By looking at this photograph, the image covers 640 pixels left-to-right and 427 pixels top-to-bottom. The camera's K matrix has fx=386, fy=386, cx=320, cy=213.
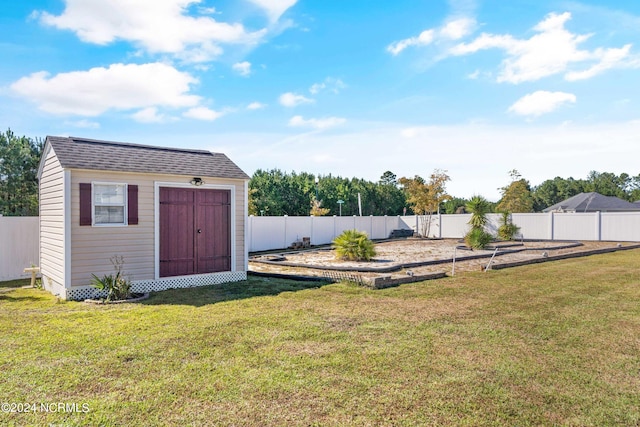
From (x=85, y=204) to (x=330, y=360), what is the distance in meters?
5.84

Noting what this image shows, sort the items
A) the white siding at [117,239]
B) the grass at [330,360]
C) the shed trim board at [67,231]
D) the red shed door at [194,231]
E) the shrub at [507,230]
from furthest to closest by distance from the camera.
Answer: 1. the shrub at [507,230]
2. the red shed door at [194,231]
3. the white siding at [117,239]
4. the shed trim board at [67,231]
5. the grass at [330,360]

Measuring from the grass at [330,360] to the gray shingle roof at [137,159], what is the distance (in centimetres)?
268

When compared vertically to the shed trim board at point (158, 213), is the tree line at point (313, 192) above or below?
above

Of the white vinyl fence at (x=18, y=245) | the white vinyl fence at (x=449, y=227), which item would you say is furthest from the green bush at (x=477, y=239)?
the white vinyl fence at (x=18, y=245)

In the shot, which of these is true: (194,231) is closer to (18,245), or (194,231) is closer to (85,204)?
(85,204)

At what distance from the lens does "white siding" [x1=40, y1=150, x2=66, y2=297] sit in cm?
731

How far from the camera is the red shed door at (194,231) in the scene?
27.0ft

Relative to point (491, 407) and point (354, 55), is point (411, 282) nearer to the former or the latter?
point (491, 407)

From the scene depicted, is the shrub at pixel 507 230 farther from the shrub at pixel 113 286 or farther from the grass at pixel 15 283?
the grass at pixel 15 283

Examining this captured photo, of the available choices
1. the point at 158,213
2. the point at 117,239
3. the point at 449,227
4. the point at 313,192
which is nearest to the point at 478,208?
the point at 449,227

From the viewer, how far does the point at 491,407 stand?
2951 mm

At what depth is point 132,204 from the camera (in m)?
7.75

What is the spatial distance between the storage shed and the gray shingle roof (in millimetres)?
18

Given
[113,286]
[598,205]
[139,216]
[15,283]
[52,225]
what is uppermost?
[598,205]
